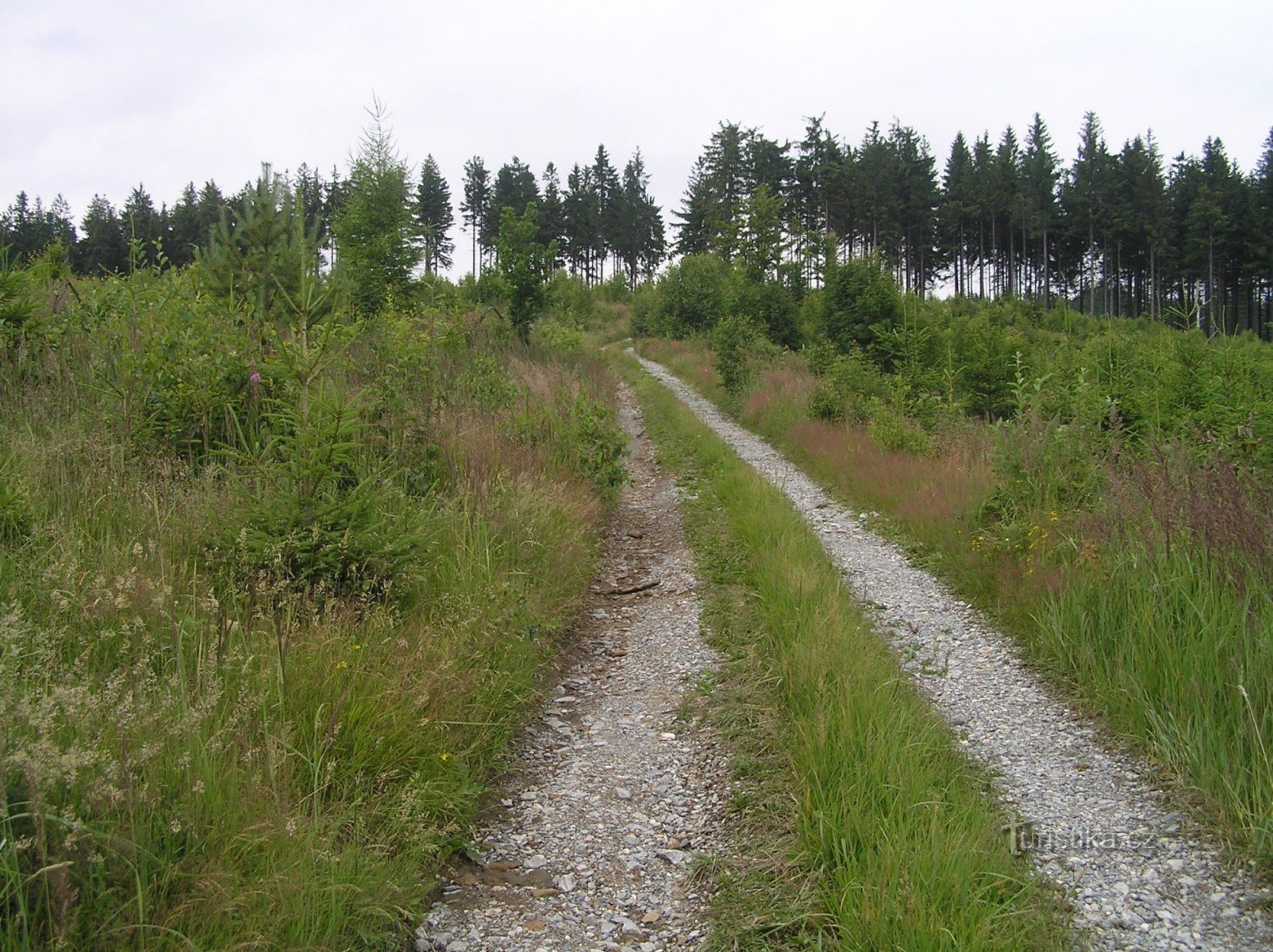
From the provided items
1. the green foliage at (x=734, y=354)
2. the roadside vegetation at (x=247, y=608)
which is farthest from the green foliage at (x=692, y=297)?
the roadside vegetation at (x=247, y=608)

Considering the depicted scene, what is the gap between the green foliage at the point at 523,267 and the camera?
25125 mm

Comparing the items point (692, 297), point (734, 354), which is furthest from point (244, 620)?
point (692, 297)

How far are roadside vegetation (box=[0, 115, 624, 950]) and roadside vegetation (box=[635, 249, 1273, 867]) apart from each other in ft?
11.8

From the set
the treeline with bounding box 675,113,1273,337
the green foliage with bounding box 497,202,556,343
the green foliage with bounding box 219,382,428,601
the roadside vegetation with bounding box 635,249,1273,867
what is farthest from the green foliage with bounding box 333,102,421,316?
the treeline with bounding box 675,113,1273,337

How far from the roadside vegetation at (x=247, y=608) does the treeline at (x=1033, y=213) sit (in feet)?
151

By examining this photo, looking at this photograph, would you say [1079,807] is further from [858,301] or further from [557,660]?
A: [858,301]

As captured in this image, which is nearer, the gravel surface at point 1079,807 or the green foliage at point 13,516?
the gravel surface at point 1079,807

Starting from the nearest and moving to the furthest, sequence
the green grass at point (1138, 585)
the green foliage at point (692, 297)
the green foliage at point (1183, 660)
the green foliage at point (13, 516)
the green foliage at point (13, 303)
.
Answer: the green foliage at point (1183, 660) → the green grass at point (1138, 585) → the green foliage at point (13, 516) → the green foliage at point (13, 303) → the green foliage at point (692, 297)

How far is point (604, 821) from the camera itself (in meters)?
3.93

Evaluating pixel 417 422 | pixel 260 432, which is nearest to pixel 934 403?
pixel 417 422

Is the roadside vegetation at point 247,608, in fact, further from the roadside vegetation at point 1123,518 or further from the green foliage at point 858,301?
the green foliage at point 858,301

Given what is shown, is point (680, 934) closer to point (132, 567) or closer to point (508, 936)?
point (508, 936)

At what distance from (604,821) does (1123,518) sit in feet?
15.1

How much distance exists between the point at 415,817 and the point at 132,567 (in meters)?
2.17
